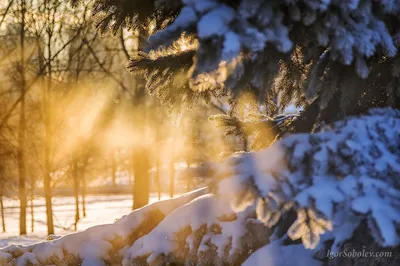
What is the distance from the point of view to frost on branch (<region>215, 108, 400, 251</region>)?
7.05 feet

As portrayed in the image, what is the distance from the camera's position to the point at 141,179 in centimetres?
1458

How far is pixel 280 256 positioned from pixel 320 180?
4.29 ft

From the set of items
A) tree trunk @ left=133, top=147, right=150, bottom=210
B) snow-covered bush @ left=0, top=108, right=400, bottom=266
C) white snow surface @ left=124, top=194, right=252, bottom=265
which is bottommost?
tree trunk @ left=133, top=147, right=150, bottom=210

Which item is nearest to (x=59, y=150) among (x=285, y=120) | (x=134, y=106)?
(x=134, y=106)

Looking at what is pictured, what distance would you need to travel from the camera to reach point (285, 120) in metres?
3.99

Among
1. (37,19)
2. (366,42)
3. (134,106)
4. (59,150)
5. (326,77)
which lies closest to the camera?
(366,42)

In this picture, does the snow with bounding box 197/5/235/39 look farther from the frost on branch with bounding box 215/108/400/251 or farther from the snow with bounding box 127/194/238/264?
the snow with bounding box 127/194/238/264

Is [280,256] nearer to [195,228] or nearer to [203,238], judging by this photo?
[203,238]

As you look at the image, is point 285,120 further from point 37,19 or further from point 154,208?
point 37,19

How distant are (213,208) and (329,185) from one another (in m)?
1.71

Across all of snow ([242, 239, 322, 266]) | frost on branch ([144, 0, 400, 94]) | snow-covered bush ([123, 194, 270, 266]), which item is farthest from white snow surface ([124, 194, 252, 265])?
frost on branch ([144, 0, 400, 94])

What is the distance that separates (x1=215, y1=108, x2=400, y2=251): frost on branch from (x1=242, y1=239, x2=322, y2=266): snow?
38.9 inches

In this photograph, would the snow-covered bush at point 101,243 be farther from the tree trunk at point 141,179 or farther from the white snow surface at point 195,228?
the tree trunk at point 141,179

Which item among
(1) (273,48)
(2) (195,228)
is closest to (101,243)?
(2) (195,228)
